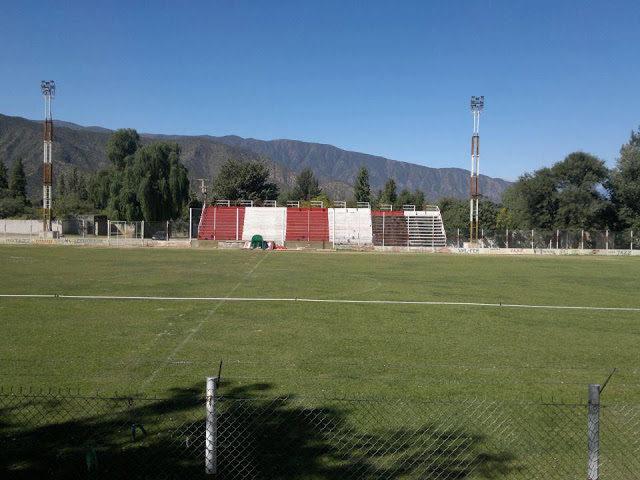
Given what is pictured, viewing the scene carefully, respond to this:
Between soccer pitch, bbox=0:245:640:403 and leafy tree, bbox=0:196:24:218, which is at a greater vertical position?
leafy tree, bbox=0:196:24:218

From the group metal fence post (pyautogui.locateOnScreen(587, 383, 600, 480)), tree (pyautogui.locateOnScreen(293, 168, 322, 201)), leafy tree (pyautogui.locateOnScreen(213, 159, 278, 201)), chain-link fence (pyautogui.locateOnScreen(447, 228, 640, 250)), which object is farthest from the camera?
tree (pyautogui.locateOnScreen(293, 168, 322, 201))

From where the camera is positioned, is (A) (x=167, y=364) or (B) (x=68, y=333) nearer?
(A) (x=167, y=364)

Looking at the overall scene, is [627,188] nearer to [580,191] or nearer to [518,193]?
[580,191]

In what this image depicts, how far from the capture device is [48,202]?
4722cm

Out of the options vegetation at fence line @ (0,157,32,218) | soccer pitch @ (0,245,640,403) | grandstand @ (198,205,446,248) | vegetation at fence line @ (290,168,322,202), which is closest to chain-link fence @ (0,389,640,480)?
soccer pitch @ (0,245,640,403)

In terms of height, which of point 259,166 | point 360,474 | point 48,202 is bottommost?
point 360,474

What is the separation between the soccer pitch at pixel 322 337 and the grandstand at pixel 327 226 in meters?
30.3

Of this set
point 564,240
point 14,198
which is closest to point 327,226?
point 564,240

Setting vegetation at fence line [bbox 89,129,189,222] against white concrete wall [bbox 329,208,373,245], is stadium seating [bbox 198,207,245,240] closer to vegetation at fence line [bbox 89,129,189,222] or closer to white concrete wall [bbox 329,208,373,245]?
vegetation at fence line [bbox 89,129,189,222]

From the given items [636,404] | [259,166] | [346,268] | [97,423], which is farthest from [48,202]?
[636,404]

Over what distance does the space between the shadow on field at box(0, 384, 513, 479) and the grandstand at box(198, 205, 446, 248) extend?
41344 mm

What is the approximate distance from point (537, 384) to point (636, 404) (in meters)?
1.21

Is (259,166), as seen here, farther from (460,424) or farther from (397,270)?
(460,424)

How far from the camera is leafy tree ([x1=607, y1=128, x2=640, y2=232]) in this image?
50.5 metres
